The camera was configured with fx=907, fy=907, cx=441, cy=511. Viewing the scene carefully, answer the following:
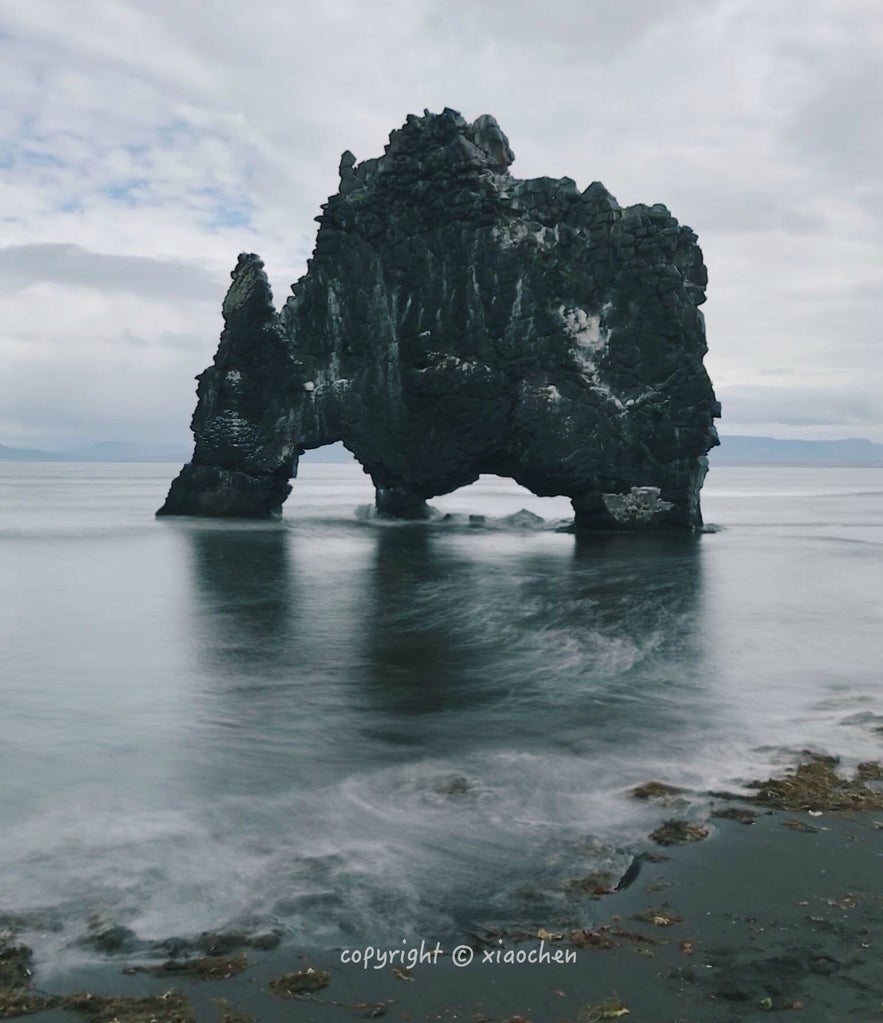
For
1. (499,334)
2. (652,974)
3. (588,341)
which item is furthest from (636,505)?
(652,974)

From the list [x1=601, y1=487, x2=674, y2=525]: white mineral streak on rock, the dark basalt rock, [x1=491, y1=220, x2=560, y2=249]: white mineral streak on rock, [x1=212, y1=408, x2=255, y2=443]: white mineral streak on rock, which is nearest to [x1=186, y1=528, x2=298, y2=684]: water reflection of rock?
[x1=212, y1=408, x2=255, y2=443]: white mineral streak on rock

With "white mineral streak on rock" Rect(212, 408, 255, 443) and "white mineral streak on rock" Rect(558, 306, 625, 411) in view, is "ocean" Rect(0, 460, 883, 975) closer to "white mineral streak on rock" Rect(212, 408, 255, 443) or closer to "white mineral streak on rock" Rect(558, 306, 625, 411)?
"white mineral streak on rock" Rect(558, 306, 625, 411)

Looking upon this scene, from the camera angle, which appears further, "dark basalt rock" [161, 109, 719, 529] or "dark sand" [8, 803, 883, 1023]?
"dark basalt rock" [161, 109, 719, 529]

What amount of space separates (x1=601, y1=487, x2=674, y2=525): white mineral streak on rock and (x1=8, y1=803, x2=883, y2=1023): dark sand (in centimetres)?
3886

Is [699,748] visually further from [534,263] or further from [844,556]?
[534,263]

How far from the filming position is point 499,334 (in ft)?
153

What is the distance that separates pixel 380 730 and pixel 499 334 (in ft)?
117

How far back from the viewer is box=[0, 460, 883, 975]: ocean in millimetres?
8242

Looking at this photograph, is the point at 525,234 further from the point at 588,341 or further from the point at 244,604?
the point at 244,604

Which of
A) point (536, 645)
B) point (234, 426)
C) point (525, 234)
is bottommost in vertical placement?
point (536, 645)

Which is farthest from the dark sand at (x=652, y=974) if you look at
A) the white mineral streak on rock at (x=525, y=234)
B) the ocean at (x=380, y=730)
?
the white mineral streak on rock at (x=525, y=234)

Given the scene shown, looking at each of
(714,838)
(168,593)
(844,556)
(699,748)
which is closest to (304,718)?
(699,748)

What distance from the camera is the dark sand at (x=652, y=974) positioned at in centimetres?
629

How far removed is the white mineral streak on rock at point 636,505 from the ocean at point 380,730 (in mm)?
14137
